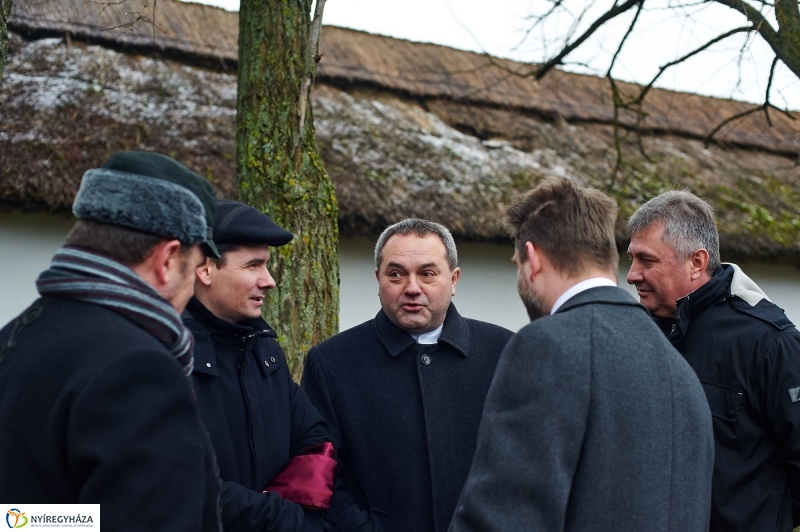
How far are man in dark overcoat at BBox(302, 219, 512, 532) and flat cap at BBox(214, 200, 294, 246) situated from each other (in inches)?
19.3

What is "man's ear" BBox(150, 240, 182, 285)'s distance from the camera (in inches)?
57.9

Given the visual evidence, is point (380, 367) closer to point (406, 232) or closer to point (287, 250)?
point (406, 232)

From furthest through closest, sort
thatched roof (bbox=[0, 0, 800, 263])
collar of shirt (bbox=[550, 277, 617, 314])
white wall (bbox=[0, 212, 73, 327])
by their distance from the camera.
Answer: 1. thatched roof (bbox=[0, 0, 800, 263])
2. white wall (bbox=[0, 212, 73, 327])
3. collar of shirt (bbox=[550, 277, 617, 314])

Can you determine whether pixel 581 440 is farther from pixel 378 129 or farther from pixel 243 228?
pixel 378 129

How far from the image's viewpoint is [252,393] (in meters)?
2.23

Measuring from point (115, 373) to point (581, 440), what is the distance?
87 cm

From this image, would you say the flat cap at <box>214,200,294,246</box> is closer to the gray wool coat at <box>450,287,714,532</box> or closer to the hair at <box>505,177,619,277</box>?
the hair at <box>505,177,619,277</box>

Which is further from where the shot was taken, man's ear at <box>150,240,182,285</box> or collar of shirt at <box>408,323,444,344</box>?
collar of shirt at <box>408,323,444,344</box>

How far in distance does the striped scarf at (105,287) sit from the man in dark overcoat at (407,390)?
1143mm

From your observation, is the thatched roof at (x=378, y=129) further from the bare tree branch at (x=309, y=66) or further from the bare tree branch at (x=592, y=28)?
the bare tree branch at (x=309, y=66)

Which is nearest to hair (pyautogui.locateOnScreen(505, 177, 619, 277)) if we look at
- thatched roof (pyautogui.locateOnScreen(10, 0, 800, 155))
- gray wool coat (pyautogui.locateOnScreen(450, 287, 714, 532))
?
gray wool coat (pyautogui.locateOnScreen(450, 287, 714, 532))

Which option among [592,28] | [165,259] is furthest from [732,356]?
[592,28]

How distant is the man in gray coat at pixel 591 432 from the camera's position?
1.50m

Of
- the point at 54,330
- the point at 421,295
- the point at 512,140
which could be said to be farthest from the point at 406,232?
the point at 512,140
